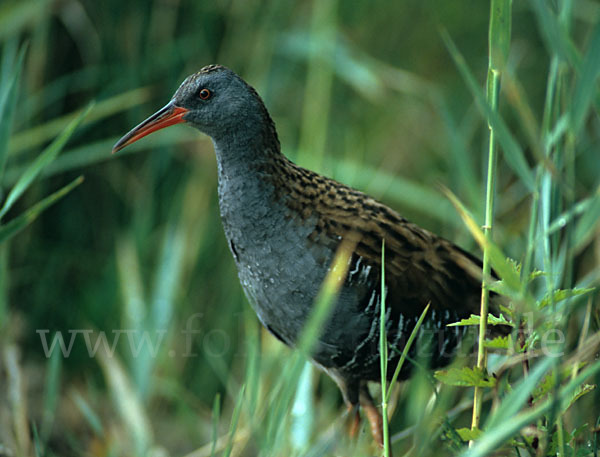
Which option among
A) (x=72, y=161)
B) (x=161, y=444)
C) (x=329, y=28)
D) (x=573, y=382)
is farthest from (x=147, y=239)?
(x=573, y=382)

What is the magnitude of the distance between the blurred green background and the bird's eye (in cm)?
70

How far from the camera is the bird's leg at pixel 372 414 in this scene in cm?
216

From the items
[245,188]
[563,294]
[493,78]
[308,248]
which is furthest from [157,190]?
[563,294]

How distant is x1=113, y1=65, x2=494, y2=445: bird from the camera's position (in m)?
1.89

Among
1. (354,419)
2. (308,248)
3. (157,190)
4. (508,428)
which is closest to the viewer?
(508,428)

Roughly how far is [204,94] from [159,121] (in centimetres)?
13

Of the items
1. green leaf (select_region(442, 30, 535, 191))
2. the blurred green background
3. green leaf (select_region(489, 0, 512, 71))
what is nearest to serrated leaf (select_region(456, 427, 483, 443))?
green leaf (select_region(442, 30, 535, 191))

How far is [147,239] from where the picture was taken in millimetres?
3076

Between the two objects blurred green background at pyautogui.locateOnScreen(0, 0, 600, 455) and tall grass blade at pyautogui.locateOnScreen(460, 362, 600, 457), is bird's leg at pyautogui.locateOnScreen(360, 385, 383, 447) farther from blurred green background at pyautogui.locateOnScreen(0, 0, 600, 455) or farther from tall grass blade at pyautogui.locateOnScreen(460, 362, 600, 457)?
tall grass blade at pyautogui.locateOnScreen(460, 362, 600, 457)

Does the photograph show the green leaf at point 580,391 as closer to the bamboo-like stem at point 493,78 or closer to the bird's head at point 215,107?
the bamboo-like stem at point 493,78

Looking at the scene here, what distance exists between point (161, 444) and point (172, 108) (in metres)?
1.37

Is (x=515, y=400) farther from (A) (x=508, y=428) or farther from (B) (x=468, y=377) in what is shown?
(B) (x=468, y=377)

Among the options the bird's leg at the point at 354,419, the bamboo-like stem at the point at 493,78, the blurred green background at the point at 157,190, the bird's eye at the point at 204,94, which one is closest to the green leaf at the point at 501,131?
the bamboo-like stem at the point at 493,78

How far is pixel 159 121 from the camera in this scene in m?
1.99
